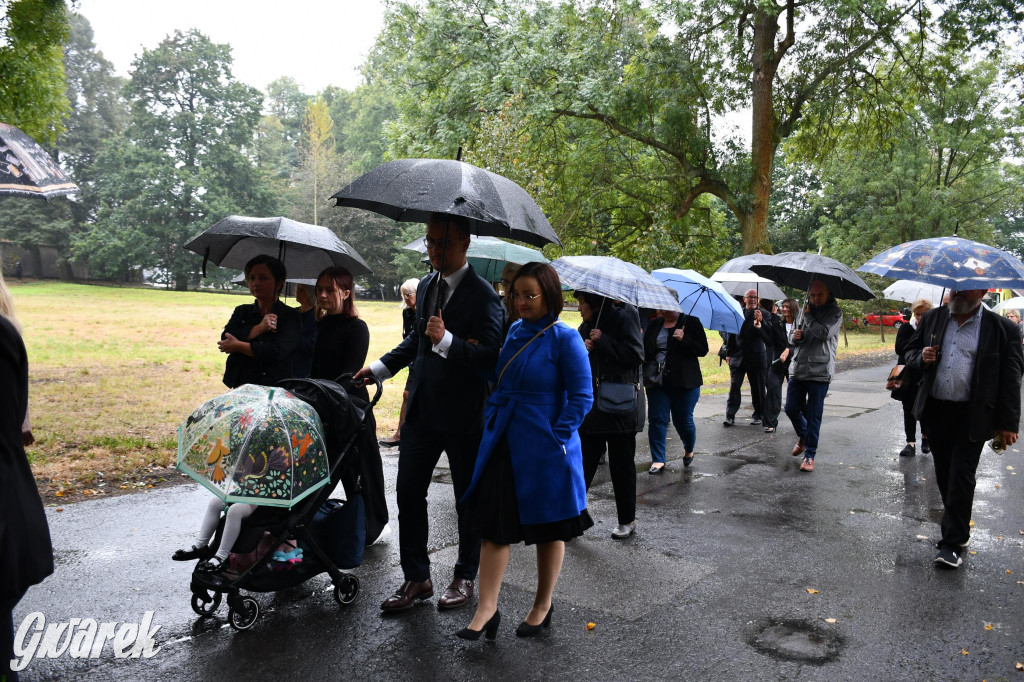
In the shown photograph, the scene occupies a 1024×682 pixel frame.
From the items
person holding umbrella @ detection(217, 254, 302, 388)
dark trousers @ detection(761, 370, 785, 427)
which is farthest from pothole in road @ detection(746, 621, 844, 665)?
dark trousers @ detection(761, 370, 785, 427)

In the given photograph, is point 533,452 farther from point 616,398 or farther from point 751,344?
point 751,344

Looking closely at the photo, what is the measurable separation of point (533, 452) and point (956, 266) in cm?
334

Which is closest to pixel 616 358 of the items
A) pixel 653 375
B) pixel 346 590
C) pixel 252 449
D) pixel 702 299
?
pixel 653 375

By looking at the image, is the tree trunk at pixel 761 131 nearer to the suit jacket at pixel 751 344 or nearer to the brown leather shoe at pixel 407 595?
the suit jacket at pixel 751 344

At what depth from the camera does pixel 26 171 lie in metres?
4.41

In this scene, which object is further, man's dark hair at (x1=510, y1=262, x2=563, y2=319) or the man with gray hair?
the man with gray hair

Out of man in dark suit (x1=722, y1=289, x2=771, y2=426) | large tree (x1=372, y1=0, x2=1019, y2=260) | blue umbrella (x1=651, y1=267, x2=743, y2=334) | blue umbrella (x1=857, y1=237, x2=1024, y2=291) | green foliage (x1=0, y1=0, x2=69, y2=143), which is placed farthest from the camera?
large tree (x1=372, y1=0, x2=1019, y2=260)

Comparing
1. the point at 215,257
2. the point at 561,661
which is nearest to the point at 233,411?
the point at 561,661

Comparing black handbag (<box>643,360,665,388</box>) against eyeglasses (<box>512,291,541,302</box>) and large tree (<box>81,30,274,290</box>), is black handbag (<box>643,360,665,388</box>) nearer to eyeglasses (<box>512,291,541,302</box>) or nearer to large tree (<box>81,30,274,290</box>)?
eyeglasses (<box>512,291,541,302</box>)

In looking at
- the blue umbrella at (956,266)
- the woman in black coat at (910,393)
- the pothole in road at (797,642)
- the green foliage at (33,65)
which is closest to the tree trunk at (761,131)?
the woman in black coat at (910,393)

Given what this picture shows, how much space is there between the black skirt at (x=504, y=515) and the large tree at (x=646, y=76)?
1399 centimetres

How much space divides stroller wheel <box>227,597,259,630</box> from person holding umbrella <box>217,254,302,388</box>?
1.68 m

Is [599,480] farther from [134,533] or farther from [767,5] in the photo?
[767,5]

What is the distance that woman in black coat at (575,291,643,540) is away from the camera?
5.73m
